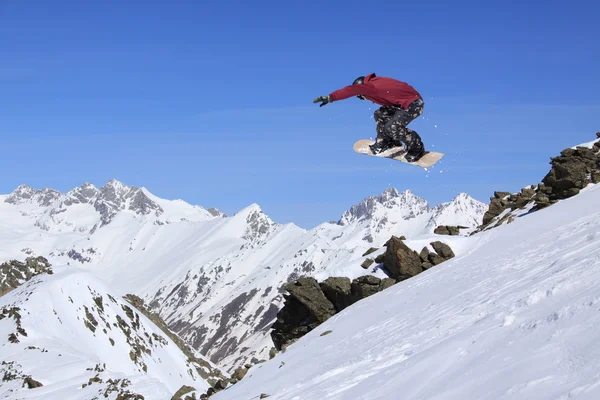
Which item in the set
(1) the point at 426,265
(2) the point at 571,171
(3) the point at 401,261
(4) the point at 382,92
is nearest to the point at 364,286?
(3) the point at 401,261

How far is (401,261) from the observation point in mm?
29531

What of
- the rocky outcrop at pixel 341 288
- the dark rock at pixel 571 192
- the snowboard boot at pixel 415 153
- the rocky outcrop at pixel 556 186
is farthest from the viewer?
the rocky outcrop at pixel 556 186

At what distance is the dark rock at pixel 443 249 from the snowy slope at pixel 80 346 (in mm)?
14662

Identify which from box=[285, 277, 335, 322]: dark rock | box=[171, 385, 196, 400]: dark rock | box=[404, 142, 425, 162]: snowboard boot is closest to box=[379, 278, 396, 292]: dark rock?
box=[285, 277, 335, 322]: dark rock

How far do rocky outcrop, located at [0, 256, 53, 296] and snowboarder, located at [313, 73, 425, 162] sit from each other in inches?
1986

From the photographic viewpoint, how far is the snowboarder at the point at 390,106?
16188 millimetres

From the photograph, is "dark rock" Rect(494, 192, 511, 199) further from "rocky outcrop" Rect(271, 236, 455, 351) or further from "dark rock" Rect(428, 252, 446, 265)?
"dark rock" Rect(428, 252, 446, 265)

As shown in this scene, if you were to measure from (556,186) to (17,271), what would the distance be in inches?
2203

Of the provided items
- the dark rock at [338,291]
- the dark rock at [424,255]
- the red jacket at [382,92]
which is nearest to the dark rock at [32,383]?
the dark rock at [338,291]

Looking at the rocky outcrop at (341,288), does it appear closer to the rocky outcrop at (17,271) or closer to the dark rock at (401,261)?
the dark rock at (401,261)

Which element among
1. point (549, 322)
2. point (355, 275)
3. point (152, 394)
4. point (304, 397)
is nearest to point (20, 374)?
point (152, 394)

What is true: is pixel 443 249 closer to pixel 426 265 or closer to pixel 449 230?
pixel 426 265

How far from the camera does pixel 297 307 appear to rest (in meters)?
31.8

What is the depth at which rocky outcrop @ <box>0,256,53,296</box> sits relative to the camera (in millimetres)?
61862
